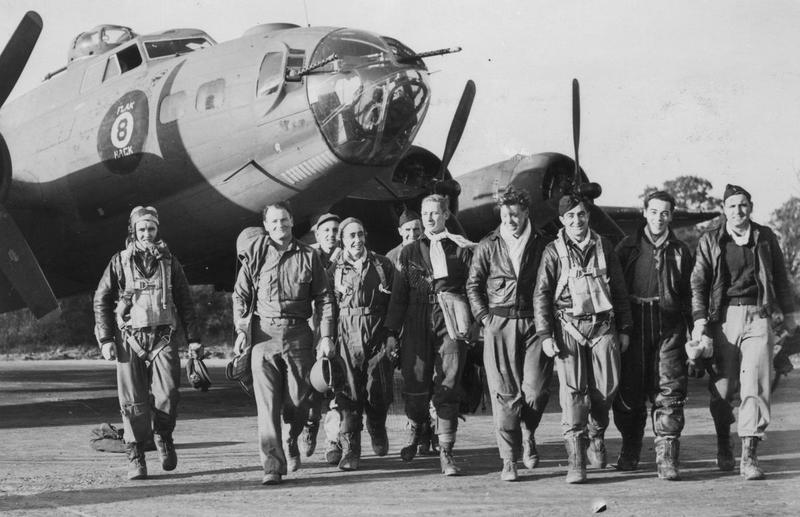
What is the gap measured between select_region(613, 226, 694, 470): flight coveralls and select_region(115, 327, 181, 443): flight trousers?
11.3 ft

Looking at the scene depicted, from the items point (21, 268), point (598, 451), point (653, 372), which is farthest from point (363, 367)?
point (21, 268)

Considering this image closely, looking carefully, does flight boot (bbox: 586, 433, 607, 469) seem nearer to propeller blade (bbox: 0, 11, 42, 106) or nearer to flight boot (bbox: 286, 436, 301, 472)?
flight boot (bbox: 286, 436, 301, 472)

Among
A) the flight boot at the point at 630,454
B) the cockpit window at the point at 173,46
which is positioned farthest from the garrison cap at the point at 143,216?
the cockpit window at the point at 173,46

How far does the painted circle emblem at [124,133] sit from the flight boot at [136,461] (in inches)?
219

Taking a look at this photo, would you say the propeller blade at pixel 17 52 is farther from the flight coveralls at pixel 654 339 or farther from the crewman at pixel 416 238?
the flight coveralls at pixel 654 339

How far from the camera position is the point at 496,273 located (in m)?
7.45

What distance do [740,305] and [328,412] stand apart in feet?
11.2

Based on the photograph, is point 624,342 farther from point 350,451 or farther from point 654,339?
point 350,451

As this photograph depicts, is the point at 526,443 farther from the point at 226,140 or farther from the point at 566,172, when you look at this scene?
the point at 566,172

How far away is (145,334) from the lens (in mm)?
7453

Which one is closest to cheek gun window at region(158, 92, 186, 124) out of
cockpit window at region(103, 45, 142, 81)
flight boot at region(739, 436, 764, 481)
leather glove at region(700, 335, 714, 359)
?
cockpit window at region(103, 45, 142, 81)

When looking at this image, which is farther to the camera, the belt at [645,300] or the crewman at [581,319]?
the belt at [645,300]

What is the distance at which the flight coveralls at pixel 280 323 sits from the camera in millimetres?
7031

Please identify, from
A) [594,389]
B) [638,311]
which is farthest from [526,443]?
[638,311]
